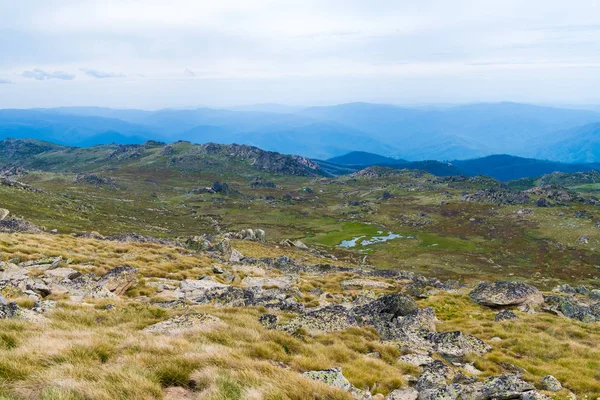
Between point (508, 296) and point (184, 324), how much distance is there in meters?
23.9

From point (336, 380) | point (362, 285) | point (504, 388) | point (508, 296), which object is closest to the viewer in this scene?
point (336, 380)

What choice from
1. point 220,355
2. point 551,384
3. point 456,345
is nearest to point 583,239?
point 456,345

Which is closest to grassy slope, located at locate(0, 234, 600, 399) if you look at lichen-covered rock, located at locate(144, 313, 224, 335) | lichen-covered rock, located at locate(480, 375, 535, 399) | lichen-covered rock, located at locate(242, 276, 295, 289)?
lichen-covered rock, located at locate(144, 313, 224, 335)

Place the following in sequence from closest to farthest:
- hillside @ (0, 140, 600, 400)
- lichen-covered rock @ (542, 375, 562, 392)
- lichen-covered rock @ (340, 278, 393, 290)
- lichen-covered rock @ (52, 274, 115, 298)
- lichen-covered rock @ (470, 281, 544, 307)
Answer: hillside @ (0, 140, 600, 400) → lichen-covered rock @ (542, 375, 562, 392) → lichen-covered rock @ (52, 274, 115, 298) → lichen-covered rock @ (470, 281, 544, 307) → lichen-covered rock @ (340, 278, 393, 290)

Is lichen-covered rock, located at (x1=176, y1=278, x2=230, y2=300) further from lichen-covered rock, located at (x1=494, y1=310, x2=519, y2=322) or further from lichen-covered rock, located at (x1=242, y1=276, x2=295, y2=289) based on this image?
lichen-covered rock, located at (x1=494, y1=310, x2=519, y2=322)

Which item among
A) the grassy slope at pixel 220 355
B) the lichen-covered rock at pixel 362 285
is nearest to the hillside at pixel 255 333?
the grassy slope at pixel 220 355

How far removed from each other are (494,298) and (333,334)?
17657 millimetres

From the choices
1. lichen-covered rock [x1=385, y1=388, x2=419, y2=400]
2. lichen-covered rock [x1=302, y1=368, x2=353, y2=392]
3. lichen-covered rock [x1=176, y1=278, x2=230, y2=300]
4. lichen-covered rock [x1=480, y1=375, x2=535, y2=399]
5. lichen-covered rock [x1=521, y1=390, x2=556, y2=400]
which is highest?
lichen-covered rock [x1=302, y1=368, x2=353, y2=392]

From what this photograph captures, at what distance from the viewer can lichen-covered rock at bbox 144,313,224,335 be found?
11633mm

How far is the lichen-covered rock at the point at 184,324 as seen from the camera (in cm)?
1163

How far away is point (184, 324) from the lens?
12336 mm

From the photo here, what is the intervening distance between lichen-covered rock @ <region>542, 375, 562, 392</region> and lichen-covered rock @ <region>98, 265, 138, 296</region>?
1971 cm

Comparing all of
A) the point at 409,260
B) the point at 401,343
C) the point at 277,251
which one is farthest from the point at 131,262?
the point at 409,260

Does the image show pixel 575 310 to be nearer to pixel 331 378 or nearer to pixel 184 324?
pixel 331 378
